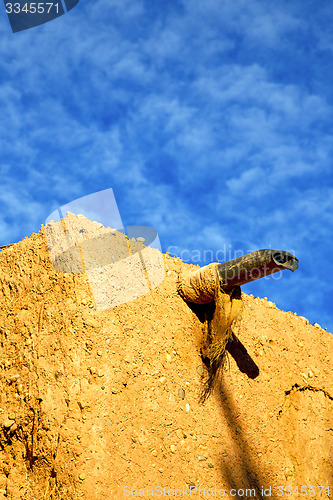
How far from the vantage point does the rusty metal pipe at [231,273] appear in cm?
473

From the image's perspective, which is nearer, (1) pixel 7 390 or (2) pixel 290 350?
(1) pixel 7 390

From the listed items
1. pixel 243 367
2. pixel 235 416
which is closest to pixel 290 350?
pixel 243 367

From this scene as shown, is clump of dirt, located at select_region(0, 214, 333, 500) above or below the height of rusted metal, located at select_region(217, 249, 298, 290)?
below

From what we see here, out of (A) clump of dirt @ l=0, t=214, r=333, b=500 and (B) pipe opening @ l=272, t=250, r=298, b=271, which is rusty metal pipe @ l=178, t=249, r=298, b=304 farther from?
(A) clump of dirt @ l=0, t=214, r=333, b=500

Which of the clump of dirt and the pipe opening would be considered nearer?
the clump of dirt

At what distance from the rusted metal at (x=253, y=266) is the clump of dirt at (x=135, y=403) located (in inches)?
28.3

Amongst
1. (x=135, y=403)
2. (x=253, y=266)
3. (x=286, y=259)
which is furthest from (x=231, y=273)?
(x=135, y=403)

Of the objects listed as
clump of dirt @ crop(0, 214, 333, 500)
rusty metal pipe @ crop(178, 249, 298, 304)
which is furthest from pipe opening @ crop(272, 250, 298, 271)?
clump of dirt @ crop(0, 214, 333, 500)

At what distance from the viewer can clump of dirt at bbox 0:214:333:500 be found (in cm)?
432

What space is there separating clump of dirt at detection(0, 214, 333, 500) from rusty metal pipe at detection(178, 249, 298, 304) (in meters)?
0.21

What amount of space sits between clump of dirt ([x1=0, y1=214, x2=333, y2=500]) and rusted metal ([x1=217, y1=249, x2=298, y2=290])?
2.36 feet

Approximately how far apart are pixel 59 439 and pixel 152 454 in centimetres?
88

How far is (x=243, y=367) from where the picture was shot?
5.77 meters

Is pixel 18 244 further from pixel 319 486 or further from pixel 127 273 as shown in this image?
pixel 319 486
